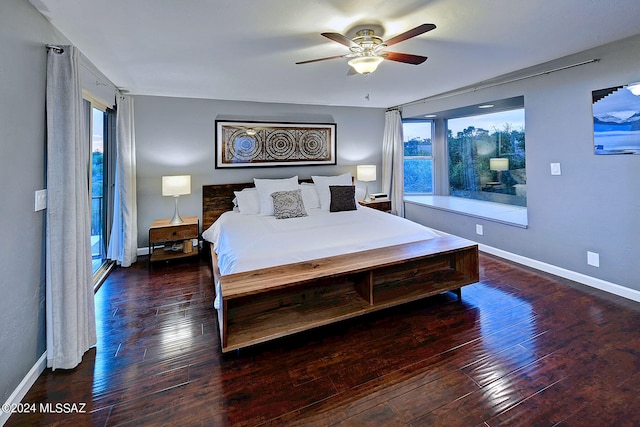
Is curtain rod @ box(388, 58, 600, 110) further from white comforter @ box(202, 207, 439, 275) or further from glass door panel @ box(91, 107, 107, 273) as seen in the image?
glass door panel @ box(91, 107, 107, 273)

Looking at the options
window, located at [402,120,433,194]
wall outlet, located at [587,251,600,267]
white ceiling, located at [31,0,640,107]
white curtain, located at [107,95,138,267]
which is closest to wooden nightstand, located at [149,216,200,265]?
white curtain, located at [107,95,138,267]

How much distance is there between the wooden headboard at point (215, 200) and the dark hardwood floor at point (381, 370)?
1768 mm

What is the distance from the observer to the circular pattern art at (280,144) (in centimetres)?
470

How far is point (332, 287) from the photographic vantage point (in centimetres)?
258

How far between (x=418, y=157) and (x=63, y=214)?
5.42 m

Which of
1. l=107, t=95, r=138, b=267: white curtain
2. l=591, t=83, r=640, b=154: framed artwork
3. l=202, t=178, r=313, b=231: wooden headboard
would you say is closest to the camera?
l=591, t=83, r=640, b=154: framed artwork

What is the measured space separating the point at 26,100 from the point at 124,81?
202 centimetres

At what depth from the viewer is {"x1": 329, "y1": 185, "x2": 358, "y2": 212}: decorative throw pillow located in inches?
163

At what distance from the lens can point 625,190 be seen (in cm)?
270

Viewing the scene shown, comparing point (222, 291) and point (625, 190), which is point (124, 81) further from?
point (625, 190)

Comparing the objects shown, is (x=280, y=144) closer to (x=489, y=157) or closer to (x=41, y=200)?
(x=41, y=200)

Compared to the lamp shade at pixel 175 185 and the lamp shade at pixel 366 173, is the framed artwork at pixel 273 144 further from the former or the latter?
the lamp shade at pixel 175 185

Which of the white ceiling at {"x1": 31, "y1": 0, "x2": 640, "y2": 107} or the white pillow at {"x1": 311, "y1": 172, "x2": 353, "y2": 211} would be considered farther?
the white pillow at {"x1": 311, "y1": 172, "x2": 353, "y2": 211}

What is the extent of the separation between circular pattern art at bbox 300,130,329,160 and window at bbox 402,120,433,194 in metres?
1.69
